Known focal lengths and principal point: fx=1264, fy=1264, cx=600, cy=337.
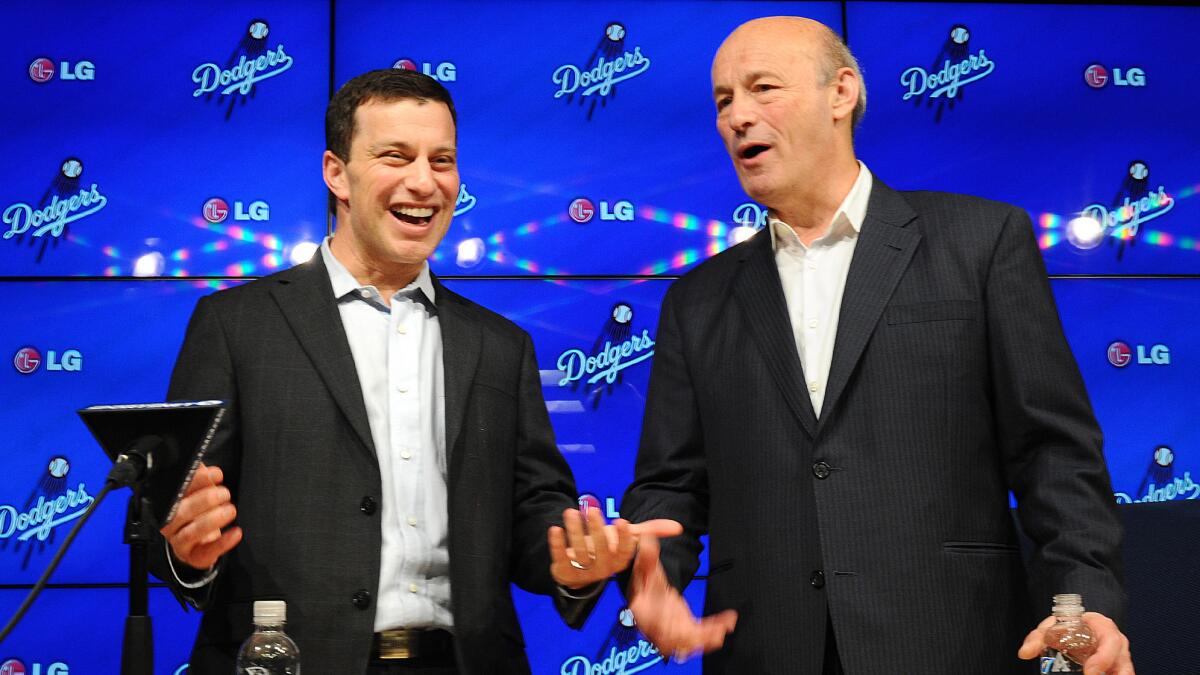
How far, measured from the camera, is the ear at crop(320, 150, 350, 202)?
2.45 metres

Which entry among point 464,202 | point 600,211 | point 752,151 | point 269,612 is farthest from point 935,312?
point 464,202

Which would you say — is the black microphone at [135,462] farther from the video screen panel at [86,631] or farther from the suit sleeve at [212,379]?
the video screen panel at [86,631]

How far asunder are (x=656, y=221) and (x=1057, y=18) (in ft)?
4.68

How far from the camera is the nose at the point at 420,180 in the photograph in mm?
2352

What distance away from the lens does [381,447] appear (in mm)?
2207

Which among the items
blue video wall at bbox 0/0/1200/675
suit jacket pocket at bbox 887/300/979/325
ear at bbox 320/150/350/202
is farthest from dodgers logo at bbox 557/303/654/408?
suit jacket pocket at bbox 887/300/979/325

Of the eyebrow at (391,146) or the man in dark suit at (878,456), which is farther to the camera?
the eyebrow at (391,146)

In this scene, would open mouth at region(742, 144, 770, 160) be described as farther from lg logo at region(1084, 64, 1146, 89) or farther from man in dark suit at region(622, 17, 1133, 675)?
lg logo at region(1084, 64, 1146, 89)

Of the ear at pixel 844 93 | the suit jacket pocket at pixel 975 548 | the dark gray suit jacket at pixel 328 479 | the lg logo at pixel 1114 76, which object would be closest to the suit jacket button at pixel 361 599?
the dark gray suit jacket at pixel 328 479

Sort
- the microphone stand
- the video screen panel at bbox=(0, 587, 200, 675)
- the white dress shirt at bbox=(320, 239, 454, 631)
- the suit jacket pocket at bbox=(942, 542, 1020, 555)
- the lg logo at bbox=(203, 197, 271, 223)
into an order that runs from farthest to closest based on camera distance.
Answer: the lg logo at bbox=(203, 197, 271, 223) < the video screen panel at bbox=(0, 587, 200, 675) < the white dress shirt at bbox=(320, 239, 454, 631) < the suit jacket pocket at bbox=(942, 542, 1020, 555) < the microphone stand

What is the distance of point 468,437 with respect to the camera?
2.28m

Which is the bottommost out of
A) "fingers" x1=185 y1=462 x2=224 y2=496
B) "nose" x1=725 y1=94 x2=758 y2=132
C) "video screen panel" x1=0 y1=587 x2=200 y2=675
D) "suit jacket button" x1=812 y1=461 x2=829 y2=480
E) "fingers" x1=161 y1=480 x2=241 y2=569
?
"video screen panel" x1=0 y1=587 x2=200 y2=675

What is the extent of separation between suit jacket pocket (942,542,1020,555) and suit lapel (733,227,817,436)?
280mm

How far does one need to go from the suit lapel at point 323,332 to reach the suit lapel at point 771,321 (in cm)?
A: 70
